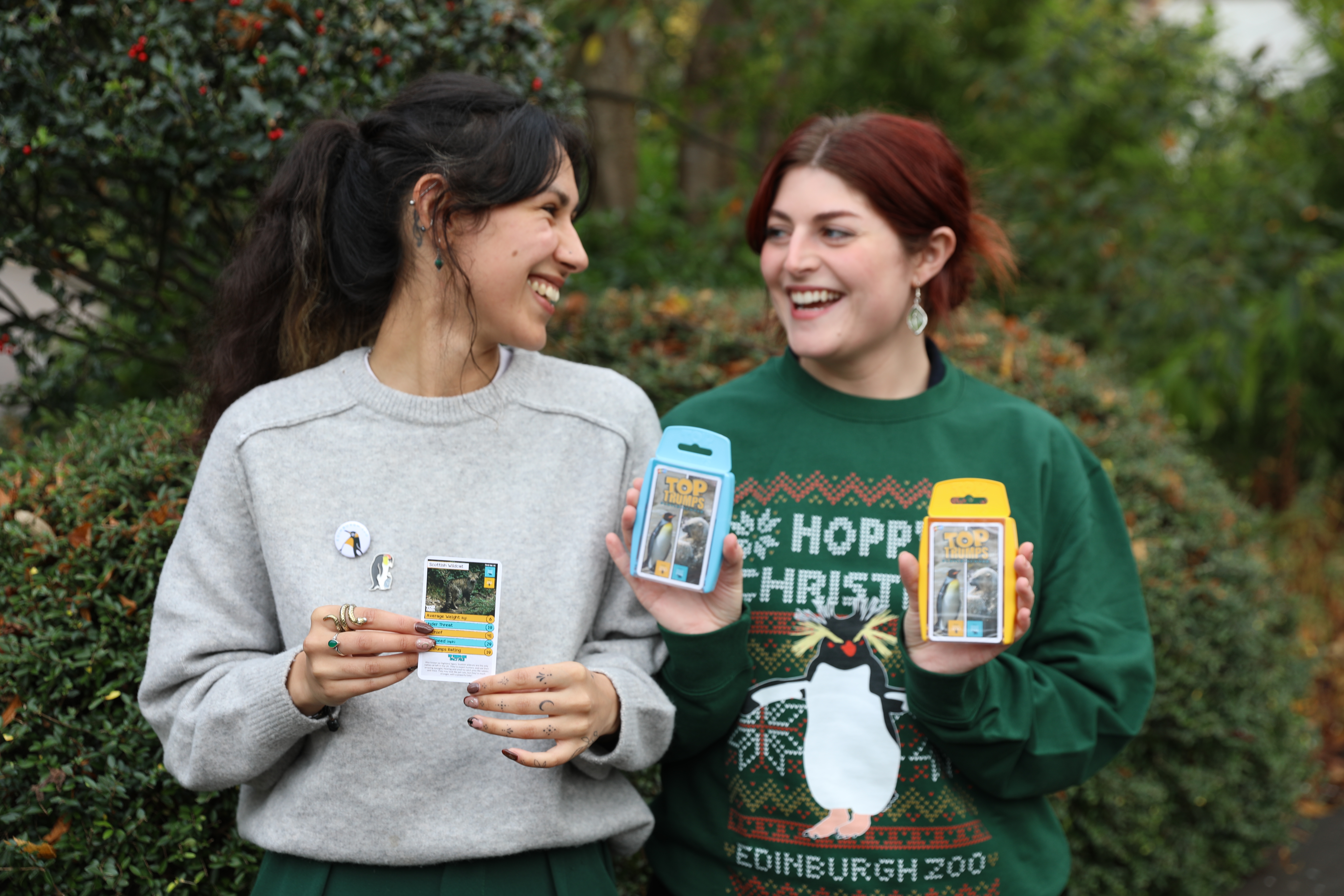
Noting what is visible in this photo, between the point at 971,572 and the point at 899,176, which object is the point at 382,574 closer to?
the point at 971,572

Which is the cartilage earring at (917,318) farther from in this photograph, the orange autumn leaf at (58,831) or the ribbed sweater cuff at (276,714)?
the orange autumn leaf at (58,831)

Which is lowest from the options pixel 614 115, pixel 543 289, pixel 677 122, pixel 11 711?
pixel 11 711

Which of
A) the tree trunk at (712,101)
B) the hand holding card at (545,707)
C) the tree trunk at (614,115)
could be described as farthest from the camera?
the tree trunk at (614,115)

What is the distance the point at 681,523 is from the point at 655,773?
1239 millimetres

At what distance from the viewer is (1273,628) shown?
14.0ft

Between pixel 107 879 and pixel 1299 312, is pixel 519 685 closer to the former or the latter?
pixel 107 879

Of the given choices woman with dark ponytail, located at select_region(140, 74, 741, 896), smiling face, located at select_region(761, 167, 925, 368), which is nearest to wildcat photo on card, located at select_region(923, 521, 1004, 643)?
woman with dark ponytail, located at select_region(140, 74, 741, 896)

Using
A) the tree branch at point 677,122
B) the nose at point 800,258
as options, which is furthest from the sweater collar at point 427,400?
the tree branch at point 677,122

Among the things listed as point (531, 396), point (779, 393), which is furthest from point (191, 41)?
point (779, 393)

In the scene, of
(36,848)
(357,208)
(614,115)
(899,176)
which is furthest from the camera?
(614,115)

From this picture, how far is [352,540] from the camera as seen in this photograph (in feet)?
6.36

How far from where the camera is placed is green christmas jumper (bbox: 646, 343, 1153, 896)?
2.16 meters

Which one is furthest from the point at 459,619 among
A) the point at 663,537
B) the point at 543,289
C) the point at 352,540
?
the point at 543,289

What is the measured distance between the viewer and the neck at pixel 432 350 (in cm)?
210
